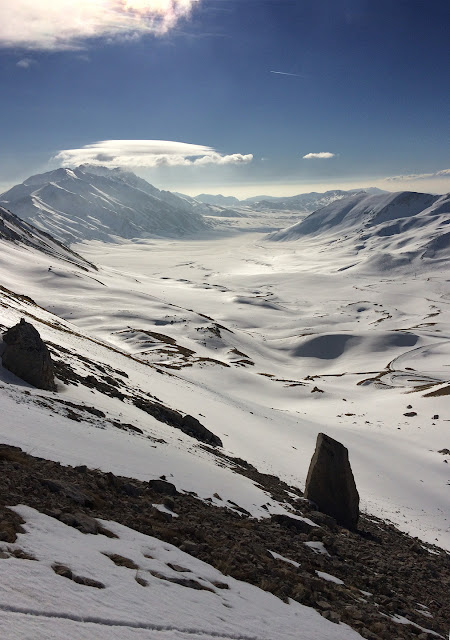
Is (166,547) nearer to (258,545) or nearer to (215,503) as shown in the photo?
(258,545)

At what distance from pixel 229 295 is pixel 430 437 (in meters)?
159

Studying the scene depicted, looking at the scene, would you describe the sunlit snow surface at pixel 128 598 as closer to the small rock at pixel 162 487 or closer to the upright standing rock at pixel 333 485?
the small rock at pixel 162 487

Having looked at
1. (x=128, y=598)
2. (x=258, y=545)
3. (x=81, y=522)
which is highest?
(x=258, y=545)

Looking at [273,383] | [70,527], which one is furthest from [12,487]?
[273,383]

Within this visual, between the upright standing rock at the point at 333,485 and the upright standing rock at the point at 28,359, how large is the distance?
1325cm

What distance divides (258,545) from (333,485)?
9625mm

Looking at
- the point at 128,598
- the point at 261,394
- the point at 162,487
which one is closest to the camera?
the point at 128,598

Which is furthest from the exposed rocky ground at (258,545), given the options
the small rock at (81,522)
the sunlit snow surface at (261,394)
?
the sunlit snow surface at (261,394)

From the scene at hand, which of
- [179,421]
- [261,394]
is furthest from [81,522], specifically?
[261,394]

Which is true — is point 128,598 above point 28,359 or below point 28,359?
below

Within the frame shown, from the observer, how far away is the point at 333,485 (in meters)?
21.0

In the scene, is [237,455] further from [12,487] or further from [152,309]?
[152,309]

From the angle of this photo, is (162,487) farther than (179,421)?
No

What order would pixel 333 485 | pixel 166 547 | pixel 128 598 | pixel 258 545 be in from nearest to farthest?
pixel 128 598
pixel 166 547
pixel 258 545
pixel 333 485
